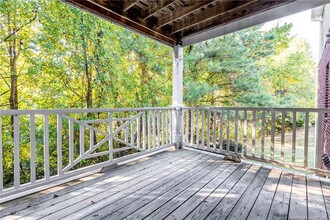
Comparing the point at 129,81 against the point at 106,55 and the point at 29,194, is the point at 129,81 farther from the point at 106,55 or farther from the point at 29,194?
the point at 29,194

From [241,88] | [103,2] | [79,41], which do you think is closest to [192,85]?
[241,88]

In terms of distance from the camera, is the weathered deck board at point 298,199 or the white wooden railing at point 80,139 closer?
the weathered deck board at point 298,199

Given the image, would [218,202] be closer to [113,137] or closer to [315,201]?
[315,201]

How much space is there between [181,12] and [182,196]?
2.77m

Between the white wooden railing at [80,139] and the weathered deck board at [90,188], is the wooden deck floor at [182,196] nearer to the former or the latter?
the weathered deck board at [90,188]

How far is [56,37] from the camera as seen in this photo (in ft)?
18.0

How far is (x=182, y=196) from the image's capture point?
217 cm

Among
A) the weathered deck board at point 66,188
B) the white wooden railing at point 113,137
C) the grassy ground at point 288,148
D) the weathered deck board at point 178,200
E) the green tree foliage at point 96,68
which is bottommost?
the grassy ground at point 288,148

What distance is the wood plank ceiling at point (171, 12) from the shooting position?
2809mm

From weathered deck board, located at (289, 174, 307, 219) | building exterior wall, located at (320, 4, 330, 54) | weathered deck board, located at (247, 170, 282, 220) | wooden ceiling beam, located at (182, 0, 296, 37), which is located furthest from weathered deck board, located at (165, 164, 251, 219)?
building exterior wall, located at (320, 4, 330, 54)

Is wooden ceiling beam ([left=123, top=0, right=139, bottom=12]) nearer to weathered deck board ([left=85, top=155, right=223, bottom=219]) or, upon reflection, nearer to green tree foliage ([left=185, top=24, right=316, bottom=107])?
weathered deck board ([left=85, top=155, right=223, bottom=219])

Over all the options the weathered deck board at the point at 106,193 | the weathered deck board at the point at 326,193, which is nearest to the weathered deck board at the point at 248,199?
the weathered deck board at the point at 326,193

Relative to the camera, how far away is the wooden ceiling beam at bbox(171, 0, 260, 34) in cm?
Result: 283

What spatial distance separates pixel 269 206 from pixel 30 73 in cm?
606
